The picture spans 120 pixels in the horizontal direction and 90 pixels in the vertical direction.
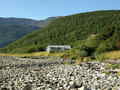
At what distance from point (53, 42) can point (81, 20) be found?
48.8 m

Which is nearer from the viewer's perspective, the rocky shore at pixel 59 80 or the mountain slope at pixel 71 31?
the rocky shore at pixel 59 80

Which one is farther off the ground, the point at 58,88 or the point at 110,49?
the point at 58,88

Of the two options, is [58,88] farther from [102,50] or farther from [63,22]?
[63,22]

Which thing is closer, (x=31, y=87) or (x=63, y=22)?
(x=31, y=87)

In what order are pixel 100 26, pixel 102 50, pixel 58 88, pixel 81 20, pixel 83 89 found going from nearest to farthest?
pixel 83 89 → pixel 58 88 → pixel 102 50 → pixel 100 26 → pixel 81 20

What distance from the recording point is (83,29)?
547 feet

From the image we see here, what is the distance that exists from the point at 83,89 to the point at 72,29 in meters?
163

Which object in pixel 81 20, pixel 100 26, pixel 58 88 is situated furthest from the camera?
pixel 81 20

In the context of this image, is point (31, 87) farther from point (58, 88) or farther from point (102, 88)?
point (102, 88)

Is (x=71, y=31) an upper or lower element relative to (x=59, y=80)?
lower

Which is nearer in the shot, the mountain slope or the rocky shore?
the rocky shore

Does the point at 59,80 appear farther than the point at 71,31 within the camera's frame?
No

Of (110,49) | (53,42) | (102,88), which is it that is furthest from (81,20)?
(102,88)

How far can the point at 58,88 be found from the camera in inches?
450
